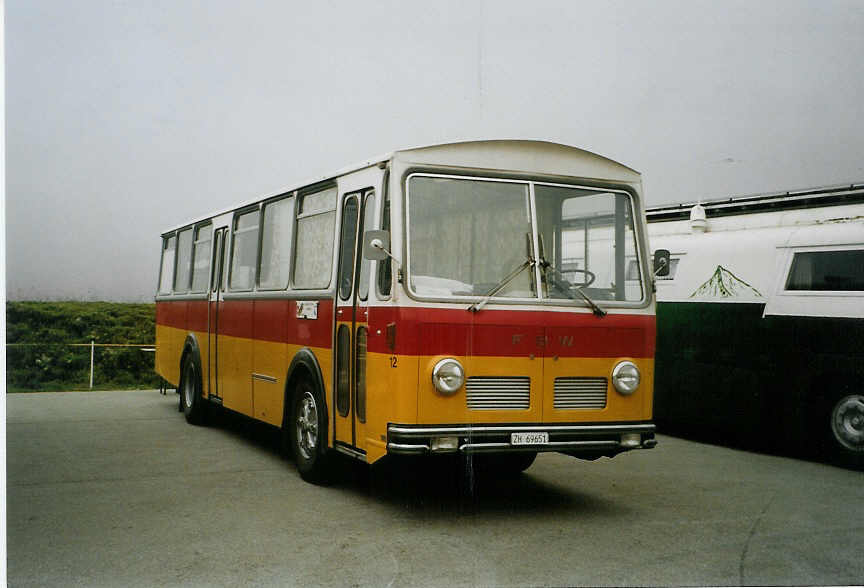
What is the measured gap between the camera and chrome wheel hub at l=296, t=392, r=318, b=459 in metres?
9.43

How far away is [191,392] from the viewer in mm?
14266

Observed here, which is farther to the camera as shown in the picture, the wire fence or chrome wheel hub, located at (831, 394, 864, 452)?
chrome wheel hub, located at (831, 394, 864, 452)

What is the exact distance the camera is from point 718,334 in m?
12.5

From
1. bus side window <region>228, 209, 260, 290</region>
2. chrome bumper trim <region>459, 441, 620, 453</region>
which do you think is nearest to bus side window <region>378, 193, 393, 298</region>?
chrome bumper trim <region>459, 441, 620, 453</region>

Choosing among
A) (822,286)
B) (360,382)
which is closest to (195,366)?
(360,382)

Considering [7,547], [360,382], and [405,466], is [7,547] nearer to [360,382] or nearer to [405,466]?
[360,382]

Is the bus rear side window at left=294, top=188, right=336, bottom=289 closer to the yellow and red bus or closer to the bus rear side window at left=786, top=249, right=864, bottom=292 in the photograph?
the yellow and red bus

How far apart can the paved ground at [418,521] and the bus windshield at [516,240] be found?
1.84 m

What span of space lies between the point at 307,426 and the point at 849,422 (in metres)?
5.92

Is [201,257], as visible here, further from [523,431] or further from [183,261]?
[523,431]

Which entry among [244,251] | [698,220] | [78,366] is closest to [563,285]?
[244,251]

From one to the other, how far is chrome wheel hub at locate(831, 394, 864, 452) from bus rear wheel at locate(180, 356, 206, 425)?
8018 millimetres

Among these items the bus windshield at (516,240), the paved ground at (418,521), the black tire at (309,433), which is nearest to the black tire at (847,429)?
the paved ground at (418,521)

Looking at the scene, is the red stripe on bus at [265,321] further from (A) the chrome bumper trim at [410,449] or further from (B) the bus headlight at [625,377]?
(B) the bus headlight at [625,377]
